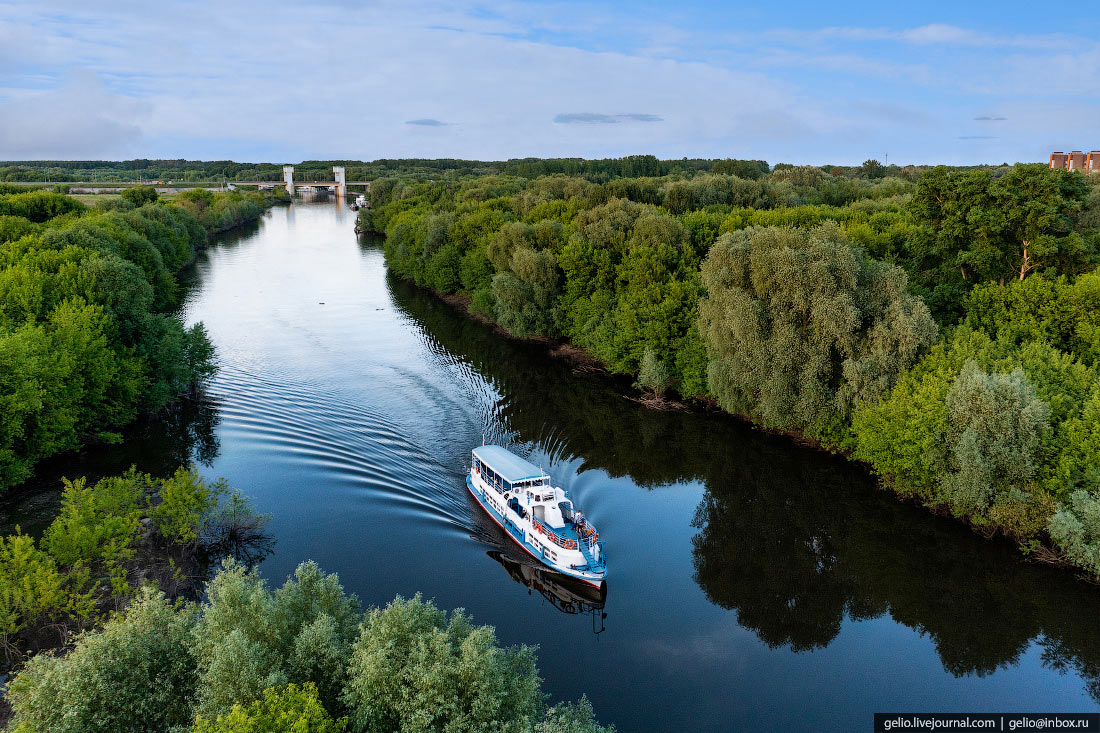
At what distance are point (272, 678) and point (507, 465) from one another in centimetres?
1668

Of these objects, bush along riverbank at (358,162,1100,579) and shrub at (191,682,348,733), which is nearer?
shrub at (191,682,348,733)

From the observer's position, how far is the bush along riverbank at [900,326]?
26328 mm

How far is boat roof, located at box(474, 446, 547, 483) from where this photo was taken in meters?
28.0

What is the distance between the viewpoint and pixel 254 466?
32781mm

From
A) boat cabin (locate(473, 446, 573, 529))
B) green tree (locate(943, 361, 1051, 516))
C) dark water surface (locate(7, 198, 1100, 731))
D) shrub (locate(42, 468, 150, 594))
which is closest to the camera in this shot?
dark water surface (locate(7, 198, 1100, 731))

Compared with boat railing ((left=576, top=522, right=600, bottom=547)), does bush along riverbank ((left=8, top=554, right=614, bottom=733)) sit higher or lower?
higher

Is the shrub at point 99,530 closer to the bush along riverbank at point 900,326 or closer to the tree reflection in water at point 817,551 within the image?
the tree reflection in water at point 817,551

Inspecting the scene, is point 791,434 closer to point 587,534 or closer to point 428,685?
point 587,534

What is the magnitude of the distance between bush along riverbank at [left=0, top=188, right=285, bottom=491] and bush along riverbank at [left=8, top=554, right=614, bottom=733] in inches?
753

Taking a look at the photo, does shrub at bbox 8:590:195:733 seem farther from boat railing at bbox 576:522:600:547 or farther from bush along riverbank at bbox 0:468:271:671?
boat railing at bbox 576:522:600:547

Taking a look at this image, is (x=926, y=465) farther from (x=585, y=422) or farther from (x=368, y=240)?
(x=368, y=240)

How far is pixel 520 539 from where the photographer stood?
2683 centimetres

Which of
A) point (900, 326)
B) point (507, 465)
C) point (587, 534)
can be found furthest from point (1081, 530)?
point (507, 465)

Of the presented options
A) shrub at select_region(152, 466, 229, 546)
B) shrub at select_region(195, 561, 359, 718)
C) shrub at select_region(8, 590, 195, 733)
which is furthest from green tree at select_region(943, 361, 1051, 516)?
shrub at select_region(152, 466, 229, 546)
